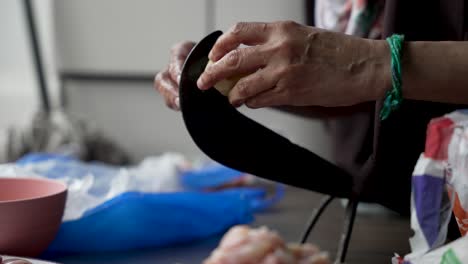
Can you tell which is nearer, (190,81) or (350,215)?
(190,81)

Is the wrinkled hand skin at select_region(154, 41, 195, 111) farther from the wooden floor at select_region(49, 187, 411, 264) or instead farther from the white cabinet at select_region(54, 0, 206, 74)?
the white cabinet at select_region(54, 0, 206, 74)

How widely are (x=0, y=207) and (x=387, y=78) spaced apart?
53 cm

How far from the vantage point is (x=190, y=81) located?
834 mm

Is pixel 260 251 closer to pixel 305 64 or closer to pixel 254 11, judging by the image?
pixel 305 64

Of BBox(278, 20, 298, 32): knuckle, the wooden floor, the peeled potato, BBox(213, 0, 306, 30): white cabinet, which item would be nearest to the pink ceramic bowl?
the wooden floor

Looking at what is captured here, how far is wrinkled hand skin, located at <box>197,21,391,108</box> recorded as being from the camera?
72cm

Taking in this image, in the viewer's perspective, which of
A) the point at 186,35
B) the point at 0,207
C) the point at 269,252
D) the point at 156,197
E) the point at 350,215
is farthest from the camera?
the point at 186,35

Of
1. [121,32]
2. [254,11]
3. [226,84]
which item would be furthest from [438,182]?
[121,32]

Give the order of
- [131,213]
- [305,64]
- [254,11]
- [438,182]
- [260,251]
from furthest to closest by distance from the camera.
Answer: [254,11] → [131,213] → [438,182] → [305,64] → [260,251]

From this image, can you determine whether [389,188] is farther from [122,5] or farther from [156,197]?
[122,5]

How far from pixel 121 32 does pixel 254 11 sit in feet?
1.64

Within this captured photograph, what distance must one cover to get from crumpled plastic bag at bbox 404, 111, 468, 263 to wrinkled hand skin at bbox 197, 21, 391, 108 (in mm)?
172

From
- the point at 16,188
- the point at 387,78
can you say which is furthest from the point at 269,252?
the point at 16,188

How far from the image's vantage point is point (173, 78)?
3.11ft
